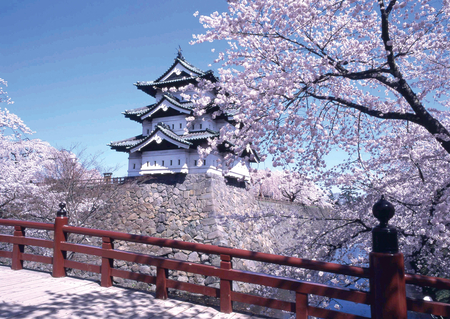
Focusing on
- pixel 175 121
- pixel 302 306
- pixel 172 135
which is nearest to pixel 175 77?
pixel 175 121

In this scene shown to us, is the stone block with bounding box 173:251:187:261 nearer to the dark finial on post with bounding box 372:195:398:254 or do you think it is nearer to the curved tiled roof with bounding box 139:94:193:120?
the curved tiled roof with bounding box 139:94:193:120

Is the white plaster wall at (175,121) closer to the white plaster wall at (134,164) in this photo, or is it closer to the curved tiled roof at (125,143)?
the curved tiled roof at (125,143)

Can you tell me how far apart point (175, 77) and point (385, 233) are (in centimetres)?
1923

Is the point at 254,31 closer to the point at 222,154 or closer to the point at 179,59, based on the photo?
the point at 222,154

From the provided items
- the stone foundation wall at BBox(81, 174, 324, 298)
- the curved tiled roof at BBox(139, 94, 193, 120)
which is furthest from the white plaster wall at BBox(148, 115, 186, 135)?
the stone foundation wall at BBox(81, 174, 324, 298)

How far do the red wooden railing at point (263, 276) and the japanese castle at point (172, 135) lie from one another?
35.3 ft

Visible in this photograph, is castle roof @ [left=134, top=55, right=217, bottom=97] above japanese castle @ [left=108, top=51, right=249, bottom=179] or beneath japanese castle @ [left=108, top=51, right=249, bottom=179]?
above

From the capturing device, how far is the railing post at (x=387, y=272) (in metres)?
2.49

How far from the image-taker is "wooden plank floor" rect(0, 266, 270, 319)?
3.46 m

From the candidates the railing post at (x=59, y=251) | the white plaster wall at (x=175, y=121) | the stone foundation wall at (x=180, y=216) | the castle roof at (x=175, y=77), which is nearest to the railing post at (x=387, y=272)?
the railing post at (x=59, y=251)

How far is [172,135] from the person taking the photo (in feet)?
53.8

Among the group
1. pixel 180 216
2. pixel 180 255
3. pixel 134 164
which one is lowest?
pixel 180 255

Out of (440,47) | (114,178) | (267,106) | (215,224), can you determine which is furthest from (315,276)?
(114,178)

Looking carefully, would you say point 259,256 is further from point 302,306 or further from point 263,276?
point 302,306
